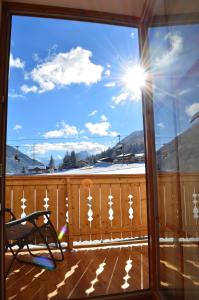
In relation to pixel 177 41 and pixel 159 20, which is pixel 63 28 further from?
pixel 177 41

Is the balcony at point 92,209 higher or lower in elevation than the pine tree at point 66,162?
lower

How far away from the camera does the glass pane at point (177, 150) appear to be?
1069 mm

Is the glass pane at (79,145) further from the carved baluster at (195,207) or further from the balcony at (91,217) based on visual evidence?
the carved baluster at (195,207)

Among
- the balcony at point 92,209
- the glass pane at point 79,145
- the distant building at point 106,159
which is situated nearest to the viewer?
the glass pane at point 79,145

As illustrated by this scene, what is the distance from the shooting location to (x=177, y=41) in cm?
122

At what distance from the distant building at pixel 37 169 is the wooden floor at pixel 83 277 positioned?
1.10 meters

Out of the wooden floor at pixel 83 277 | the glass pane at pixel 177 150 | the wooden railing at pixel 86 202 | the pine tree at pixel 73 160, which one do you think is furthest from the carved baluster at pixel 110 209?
the glass pane at pixel 177 150

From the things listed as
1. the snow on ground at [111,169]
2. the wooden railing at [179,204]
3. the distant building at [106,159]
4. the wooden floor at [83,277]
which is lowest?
the wooden floor at [83,277]

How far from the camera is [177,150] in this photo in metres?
1.30

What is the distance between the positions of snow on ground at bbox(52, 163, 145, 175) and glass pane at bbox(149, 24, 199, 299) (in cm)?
197

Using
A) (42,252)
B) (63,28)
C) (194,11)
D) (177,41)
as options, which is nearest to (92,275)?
(42,252)

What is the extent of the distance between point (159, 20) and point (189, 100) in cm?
73

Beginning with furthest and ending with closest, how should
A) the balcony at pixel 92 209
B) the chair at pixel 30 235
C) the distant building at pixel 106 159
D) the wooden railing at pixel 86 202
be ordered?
the distant building at pixel 106 159 < the wooden railing at pixel 86 202 < the balcony at pixel 92 209 < the chair at pixel 30 235

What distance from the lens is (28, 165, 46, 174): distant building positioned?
3568mm
